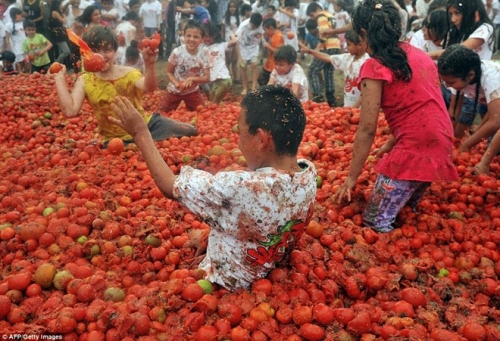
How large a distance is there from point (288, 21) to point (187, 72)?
20.0ft

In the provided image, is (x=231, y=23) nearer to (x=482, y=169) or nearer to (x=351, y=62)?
(x=351, y=62)

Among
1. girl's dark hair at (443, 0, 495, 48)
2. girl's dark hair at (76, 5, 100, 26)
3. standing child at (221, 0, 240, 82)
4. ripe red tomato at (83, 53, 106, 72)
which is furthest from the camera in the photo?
standing child at (221, 0, 240, 82)

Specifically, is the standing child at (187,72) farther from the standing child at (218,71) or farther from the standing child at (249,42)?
the standing child at (249,42)

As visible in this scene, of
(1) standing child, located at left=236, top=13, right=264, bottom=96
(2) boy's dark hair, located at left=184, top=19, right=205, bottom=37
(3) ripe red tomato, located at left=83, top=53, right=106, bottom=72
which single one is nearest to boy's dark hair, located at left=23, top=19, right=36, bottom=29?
(1) standing child, located at left=236, top=13, right=264, bottom=96

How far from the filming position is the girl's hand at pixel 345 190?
391cm

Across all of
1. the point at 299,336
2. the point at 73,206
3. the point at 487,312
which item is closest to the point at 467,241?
the point at 487,312

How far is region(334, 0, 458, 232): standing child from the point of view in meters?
3.40

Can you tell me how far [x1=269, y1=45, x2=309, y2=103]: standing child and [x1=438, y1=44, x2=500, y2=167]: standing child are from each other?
362cm

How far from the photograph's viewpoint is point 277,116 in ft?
8.22

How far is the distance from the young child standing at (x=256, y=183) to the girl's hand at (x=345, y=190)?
1.23 metres

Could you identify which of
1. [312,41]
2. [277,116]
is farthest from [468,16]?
[312,41]

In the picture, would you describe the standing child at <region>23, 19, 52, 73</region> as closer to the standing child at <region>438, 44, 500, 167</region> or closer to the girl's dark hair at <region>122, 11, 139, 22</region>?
the girl's dark hair at <region>122, 11, 139, 22</region>

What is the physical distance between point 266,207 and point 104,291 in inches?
53.0

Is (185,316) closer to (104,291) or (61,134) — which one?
(104,291)
